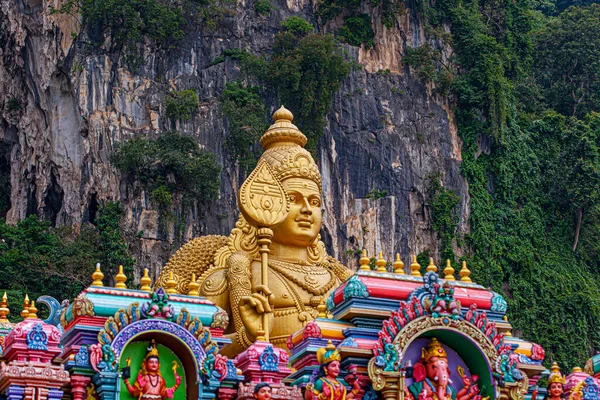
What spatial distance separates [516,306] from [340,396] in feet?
127

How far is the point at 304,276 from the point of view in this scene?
1866 cm

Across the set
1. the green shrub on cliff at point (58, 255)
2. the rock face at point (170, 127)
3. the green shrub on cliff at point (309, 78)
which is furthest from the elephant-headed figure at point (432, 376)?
the green shrub on cliff at point (309, 78)

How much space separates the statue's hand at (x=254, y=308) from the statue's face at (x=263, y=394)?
A: 349cm

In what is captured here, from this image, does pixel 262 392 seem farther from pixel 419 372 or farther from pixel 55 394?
pixel 55 394

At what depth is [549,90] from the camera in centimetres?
6519

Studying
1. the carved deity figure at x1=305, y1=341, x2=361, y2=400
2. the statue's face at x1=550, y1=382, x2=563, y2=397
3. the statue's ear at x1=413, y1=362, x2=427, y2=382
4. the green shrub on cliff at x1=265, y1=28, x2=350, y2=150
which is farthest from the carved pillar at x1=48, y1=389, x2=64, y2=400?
the green shrub on cliff at x1=265, y1=28, x2=350, y2=150

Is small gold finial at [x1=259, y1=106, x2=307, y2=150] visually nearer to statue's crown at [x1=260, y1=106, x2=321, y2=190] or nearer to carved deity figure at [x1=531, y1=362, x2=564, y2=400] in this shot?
statue's crown at [x1=260, y1=106, x2=321, y2=190]

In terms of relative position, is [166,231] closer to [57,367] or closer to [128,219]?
[128,219]

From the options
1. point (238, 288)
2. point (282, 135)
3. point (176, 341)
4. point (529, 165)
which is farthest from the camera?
point (529, 165)

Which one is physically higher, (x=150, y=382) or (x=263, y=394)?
(x=150, y=382)

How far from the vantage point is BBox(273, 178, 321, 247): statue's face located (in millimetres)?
18812

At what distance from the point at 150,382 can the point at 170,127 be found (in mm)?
39324

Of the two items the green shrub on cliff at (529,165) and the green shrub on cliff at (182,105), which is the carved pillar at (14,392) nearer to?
the green shrub on cliff at (529,165)

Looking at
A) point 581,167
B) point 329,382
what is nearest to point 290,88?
point 581,167
